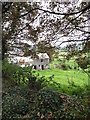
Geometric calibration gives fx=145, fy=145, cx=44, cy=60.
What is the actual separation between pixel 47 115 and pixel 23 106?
0.25 metres

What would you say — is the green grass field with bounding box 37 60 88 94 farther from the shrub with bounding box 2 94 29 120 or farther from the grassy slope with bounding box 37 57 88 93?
the shrub with bounding box 2 94 29 120

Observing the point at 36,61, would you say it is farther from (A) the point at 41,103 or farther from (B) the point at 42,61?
(A) the point at 41,103

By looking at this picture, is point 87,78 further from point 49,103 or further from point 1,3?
point 1,3

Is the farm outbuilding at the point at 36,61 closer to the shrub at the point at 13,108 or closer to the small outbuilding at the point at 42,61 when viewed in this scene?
the small outbuilding at the point at 42,61

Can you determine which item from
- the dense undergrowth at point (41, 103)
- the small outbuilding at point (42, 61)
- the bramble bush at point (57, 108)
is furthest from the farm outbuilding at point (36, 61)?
the bramble bush at point (57, 108)

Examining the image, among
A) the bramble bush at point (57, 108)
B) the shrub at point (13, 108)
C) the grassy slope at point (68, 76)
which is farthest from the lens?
the grassy slope at point (68, 76)

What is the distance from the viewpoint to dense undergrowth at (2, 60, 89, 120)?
1.17 m

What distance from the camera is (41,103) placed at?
1.21m

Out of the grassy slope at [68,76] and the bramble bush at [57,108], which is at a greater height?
the grassy slope at [68,76]

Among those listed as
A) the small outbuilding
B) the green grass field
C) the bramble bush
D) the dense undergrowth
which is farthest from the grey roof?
the bramble bush

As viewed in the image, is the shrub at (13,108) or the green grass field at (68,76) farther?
the green grass field at (68,76)

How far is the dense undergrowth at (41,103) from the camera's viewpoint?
117cm

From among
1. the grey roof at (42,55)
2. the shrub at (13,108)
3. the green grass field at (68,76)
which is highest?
the grey roof at (42,55)

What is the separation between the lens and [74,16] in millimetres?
1452
